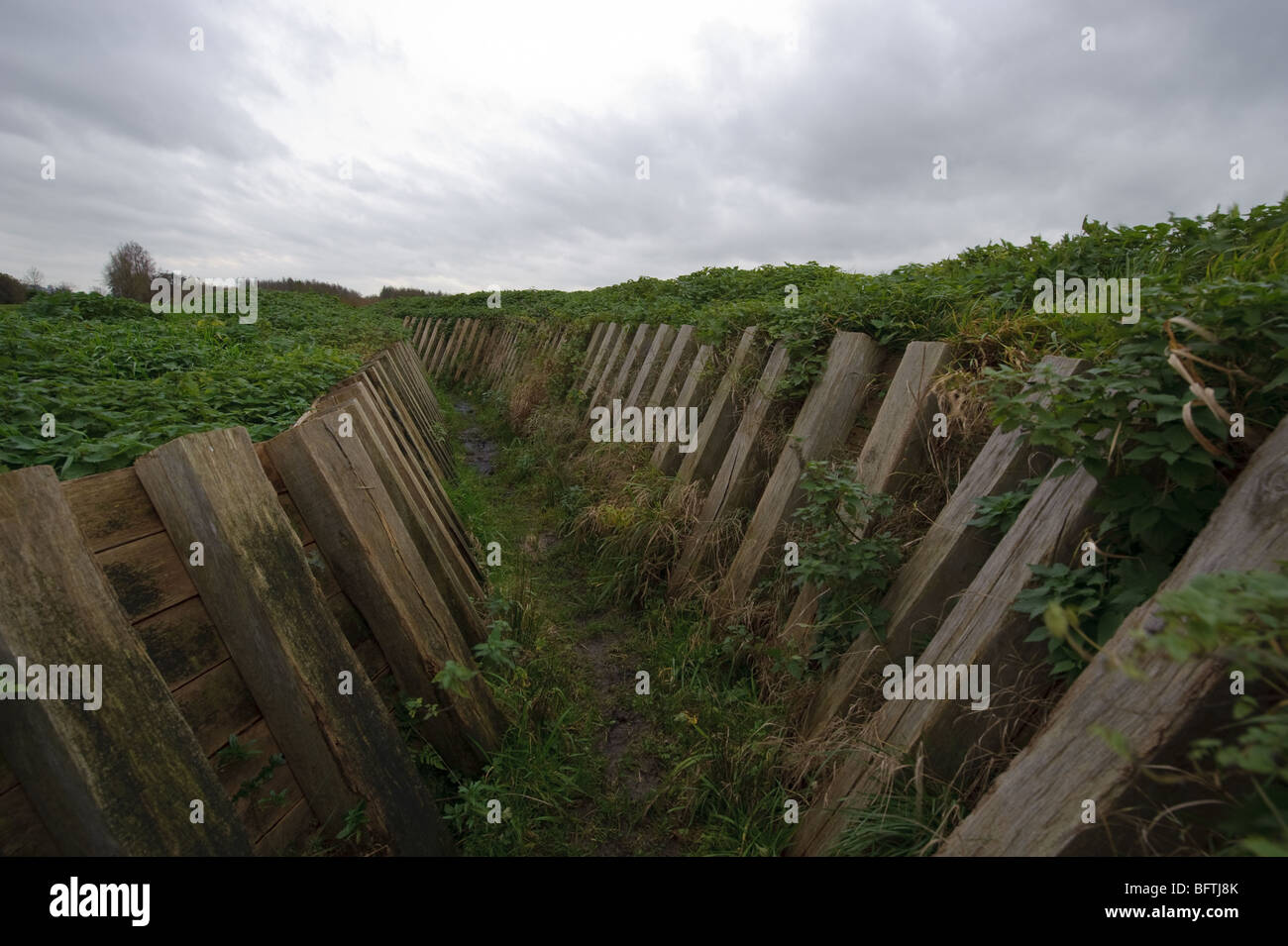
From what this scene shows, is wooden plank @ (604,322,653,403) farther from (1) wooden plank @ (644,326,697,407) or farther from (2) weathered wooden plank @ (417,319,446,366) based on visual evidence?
(2) weathered wooden plank @ (417,319,446,366)

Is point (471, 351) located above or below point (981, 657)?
above

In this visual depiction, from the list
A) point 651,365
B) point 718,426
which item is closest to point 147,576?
point 718,426

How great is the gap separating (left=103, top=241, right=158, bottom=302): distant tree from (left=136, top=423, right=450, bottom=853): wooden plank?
12.8 meters

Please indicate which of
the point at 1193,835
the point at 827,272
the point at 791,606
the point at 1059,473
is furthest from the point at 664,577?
the point at 827,272

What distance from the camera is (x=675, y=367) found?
560 cm

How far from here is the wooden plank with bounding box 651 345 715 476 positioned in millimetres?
4969

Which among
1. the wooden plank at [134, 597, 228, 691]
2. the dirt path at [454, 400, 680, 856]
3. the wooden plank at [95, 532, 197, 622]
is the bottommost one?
the dirt path at [454, 400, 680, 856]

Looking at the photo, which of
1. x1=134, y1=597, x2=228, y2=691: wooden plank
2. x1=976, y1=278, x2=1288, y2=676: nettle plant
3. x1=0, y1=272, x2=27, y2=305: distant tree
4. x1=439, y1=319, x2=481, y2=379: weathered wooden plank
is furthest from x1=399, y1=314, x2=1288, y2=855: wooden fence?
x1=439, y1=319, x2=481, y2=379: weathered wooden plank

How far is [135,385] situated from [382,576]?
186 centimetres

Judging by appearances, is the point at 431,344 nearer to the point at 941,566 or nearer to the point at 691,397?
the point at 691,397

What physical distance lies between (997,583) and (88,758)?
2.75 m

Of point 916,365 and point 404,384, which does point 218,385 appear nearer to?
point 916,365

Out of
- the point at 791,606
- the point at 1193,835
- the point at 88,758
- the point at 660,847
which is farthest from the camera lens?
the point at 791,606

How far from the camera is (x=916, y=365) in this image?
3.02 m
